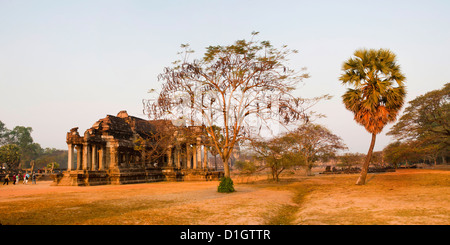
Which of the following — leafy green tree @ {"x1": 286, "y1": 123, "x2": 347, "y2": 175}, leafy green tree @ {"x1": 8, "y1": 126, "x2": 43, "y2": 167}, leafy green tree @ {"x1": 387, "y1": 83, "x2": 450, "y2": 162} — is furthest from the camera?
leafy green tree @ {"x1": 8, "y1": 126, "x2": 43, "y2": 167}

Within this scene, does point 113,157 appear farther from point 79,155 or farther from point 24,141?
point 24,141

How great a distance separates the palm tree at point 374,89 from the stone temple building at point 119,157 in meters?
10.4

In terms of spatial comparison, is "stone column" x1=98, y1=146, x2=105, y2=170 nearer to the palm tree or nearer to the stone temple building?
the stone temple building

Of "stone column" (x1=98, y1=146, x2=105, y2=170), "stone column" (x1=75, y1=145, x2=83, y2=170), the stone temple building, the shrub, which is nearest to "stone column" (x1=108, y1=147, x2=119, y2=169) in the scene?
the stone temple building

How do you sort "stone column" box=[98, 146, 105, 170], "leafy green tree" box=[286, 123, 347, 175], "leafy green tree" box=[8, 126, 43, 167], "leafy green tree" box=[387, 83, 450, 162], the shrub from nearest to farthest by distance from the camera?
the shrub, "leafy green tree" box=[387, 83, 450, 162], "stone column" box=[98, 146, 105, 170], "leafy green tree" box=[286, 123, 347, 175], "leafy green tree" box=[8, 126, 43, 167]

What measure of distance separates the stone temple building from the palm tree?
10397mm

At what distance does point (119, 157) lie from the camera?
93.0 ft

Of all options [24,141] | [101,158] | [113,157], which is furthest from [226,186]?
[24,141]

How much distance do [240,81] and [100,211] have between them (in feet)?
30.6

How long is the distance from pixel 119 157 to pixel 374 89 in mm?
22383

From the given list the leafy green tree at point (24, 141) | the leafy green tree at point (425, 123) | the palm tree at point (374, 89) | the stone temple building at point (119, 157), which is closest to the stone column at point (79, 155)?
the stone temple building at point (119, 157)

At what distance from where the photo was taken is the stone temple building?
24.6 m

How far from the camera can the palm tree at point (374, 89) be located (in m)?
16.4

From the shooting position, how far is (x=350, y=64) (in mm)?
17422
